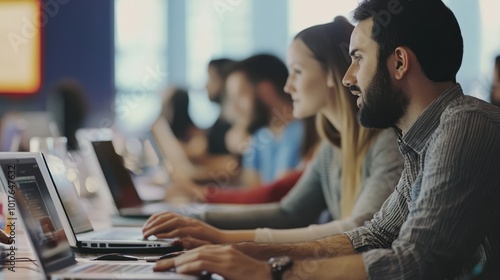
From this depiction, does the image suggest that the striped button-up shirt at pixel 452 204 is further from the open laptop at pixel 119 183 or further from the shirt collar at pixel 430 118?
the open laptop at pixel 119 183

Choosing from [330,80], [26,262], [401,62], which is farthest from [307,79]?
[26,262]

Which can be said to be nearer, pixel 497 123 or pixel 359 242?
pixel 497 123

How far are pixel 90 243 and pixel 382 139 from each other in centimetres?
96

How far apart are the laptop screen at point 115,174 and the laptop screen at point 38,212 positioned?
120 cm

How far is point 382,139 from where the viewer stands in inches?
97.6

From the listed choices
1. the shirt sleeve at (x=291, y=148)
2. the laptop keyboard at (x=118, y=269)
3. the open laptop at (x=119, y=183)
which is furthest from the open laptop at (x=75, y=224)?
the shirt sleeve at (x=291, y=148)

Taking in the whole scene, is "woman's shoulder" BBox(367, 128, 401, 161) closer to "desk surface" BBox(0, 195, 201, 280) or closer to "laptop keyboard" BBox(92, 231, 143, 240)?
"laptop keyboard" BBox(92, 231, 143, 240)

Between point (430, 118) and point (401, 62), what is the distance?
134 mm

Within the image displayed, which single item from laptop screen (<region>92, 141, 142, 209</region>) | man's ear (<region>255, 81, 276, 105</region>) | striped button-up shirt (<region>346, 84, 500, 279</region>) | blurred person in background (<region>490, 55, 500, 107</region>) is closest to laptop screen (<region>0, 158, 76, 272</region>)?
striped button-up shirt (<region>346, 84, 500, 279</region>)

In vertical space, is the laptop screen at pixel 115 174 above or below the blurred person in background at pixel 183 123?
above

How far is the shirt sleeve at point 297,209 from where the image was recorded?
2.94m

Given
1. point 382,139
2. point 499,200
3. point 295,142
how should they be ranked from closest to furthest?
1. point 499,200
2. point 382,139
3. point 295,142

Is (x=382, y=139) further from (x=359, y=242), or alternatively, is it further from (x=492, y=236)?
(x=492, y=236)

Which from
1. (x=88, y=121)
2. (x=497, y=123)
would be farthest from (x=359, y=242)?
(x=88, y=121)
